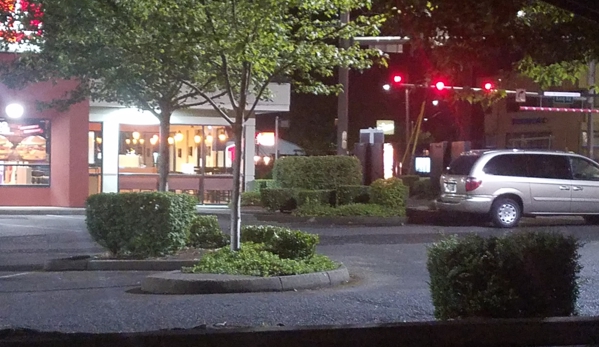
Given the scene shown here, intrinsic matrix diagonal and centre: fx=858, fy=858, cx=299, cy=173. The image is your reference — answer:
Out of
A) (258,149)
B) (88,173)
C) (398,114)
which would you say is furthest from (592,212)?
(398,114)

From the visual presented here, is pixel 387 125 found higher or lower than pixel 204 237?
higher

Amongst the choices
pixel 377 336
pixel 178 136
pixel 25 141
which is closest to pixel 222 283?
pixel 377 336

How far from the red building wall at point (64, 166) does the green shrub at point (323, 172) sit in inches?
259

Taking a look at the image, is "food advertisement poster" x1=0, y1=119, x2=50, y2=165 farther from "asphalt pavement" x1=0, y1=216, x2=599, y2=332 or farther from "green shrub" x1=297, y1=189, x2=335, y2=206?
"asphalt pavement" x1=0, y1=216, x2=599, y2=332

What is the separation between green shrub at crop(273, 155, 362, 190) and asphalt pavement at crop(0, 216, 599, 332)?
7.08 metres

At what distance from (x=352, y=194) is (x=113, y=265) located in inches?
413

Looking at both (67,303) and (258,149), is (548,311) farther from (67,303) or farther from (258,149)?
(258,149)

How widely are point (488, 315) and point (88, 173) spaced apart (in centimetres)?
2065

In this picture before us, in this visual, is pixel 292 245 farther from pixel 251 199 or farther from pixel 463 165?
pixel 251 199

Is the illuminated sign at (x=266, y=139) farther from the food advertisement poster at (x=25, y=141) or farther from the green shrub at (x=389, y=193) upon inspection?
the green shrub at (x=389, y=193)

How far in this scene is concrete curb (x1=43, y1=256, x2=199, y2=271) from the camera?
13.6 meters

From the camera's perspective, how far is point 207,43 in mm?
12188

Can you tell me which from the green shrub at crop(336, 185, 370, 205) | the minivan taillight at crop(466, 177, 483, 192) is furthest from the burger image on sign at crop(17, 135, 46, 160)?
the minivan taillight at crop(466, 177, 483, 192)

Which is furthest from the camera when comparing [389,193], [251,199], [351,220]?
Result: [251,199]
